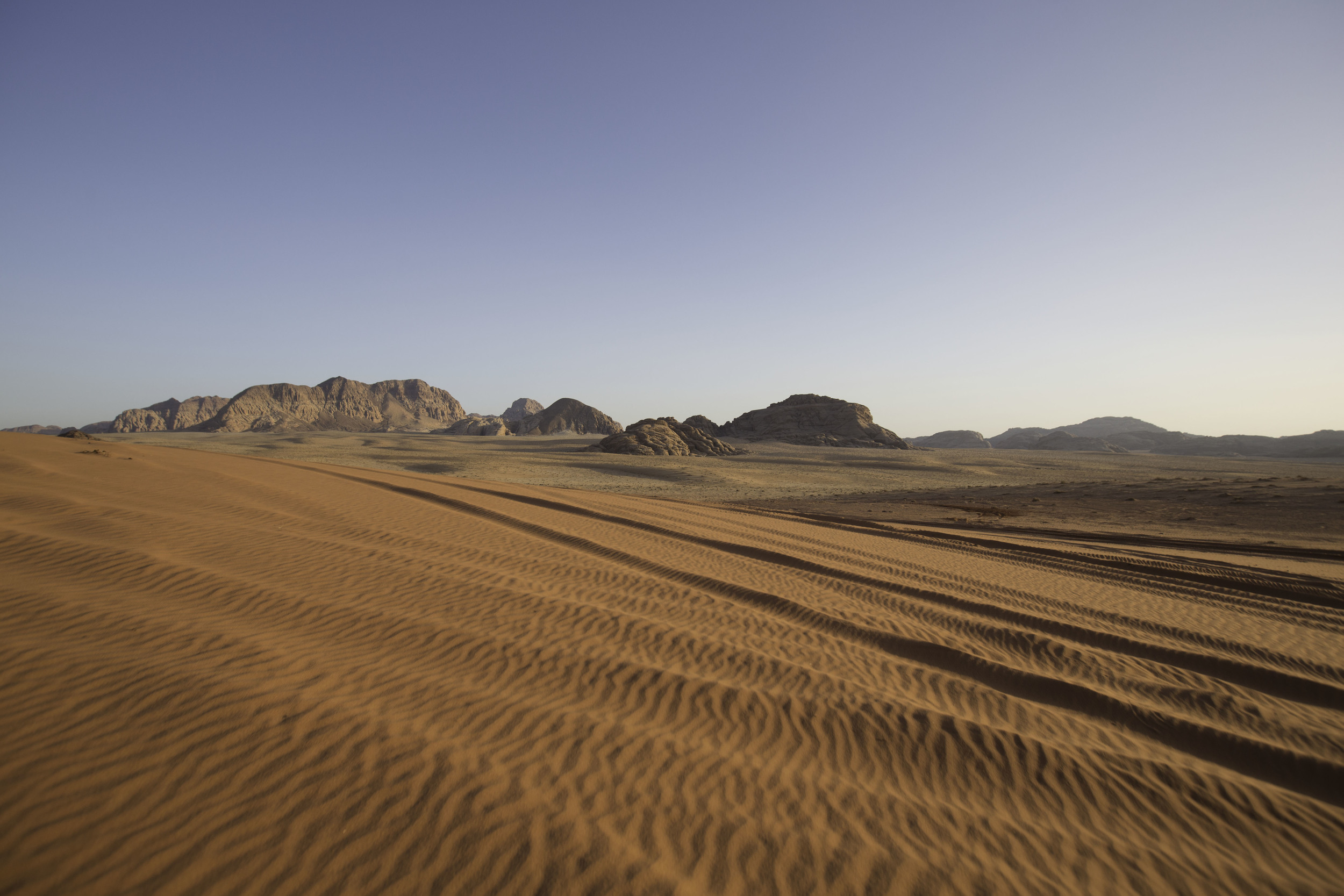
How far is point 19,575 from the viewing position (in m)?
7.11

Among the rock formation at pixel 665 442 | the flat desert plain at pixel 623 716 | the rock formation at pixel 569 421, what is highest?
the rock formation at pixel 569 421

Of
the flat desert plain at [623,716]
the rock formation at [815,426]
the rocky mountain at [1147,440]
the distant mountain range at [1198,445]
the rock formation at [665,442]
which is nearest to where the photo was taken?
the flat desert plain at [623,716]

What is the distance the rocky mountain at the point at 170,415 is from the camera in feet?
577

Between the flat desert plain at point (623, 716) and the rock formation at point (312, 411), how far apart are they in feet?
462

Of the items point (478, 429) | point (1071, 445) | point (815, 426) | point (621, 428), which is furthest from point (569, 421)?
point (1071, 445)

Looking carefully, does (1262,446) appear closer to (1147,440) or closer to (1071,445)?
(1147,440)

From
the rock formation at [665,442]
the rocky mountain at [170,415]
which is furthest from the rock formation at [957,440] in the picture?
the rocky mountain at [170,415]

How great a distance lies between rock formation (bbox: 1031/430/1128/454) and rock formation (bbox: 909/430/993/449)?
31474 mm

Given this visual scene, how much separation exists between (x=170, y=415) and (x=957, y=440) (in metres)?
265

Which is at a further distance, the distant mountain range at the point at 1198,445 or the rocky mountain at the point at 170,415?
the rocky mountain at the point at 170,415

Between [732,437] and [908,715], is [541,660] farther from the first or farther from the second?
[732,437]

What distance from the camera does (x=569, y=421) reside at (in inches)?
5531

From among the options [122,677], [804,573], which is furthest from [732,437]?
[122,677]

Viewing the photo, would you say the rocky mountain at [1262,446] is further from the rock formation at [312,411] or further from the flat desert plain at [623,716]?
the rock formation at [312,411]
